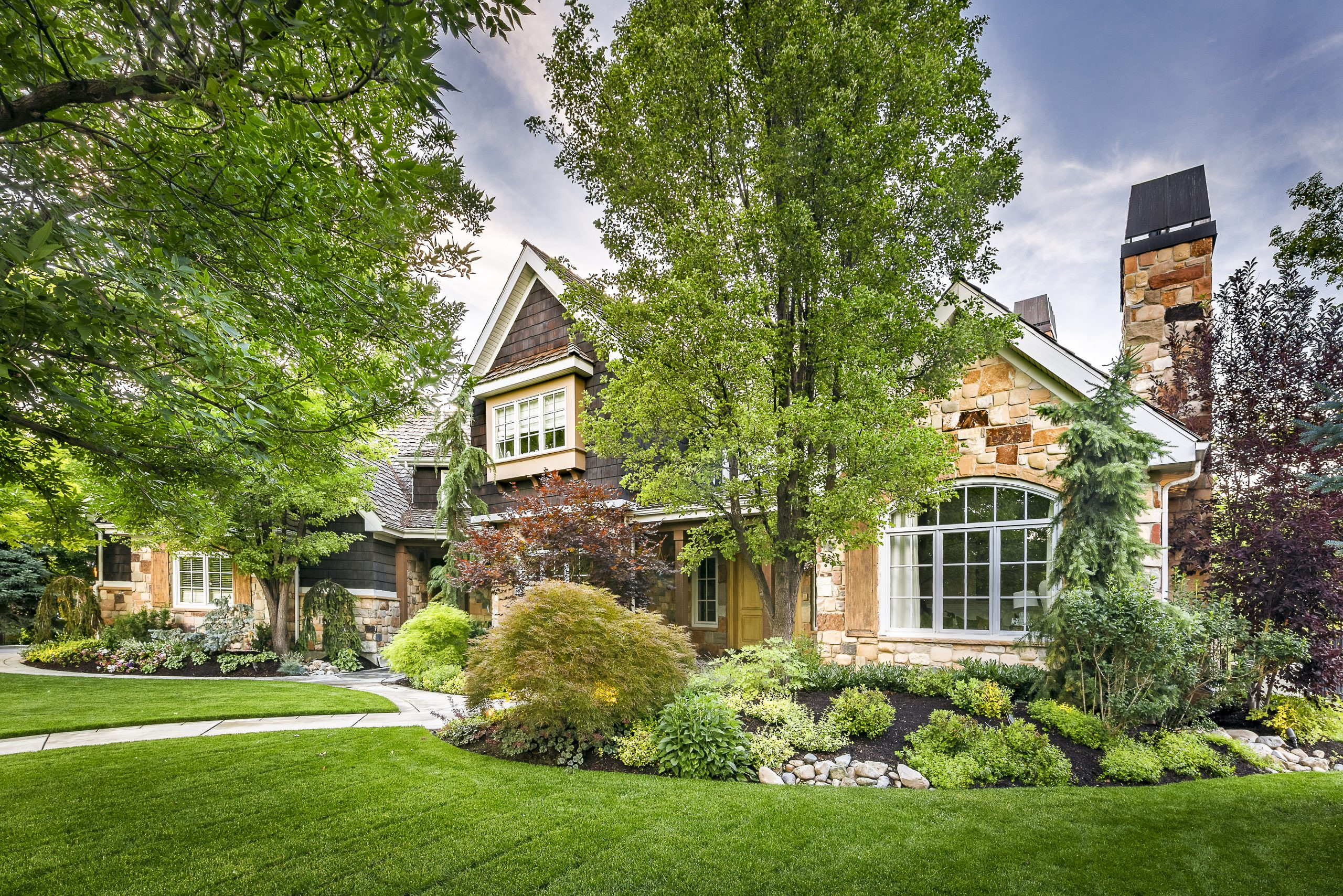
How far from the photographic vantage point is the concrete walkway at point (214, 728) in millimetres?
5617

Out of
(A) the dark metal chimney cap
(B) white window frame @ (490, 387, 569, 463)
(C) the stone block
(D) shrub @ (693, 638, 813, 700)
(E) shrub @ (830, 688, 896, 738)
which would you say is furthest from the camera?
(B) white window frame @ (490, 387, 569, 463)

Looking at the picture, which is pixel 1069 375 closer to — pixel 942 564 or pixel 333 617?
pixel 942 564

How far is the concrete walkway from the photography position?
221 inches

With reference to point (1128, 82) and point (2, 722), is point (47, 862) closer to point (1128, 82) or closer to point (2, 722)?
point (2, 722)

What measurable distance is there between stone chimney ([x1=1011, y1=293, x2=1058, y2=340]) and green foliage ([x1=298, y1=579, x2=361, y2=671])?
16.2 m

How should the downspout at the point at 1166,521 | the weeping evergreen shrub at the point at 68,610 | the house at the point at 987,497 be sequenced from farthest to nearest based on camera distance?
the weeping evergreen shrub at the point at 68,610 → the house at the point at 987,497 → the downspout at the point at 1166,521

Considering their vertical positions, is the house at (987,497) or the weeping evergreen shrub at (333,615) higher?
the house at (987,497)

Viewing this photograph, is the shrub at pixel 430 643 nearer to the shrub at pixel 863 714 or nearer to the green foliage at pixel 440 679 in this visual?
the green foliage at pixel 440 679

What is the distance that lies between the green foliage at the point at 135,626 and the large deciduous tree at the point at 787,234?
38.7 feet

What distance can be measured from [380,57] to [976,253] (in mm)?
6813

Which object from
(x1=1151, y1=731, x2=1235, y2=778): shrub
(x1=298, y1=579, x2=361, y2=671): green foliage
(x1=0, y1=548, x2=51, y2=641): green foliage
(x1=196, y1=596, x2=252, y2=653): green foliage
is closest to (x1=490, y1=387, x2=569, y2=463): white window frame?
(x1=298, y1=579, x2=361, y2=671): green foliage

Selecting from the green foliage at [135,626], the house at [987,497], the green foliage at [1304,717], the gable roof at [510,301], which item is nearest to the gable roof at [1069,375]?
the house at [987,497]

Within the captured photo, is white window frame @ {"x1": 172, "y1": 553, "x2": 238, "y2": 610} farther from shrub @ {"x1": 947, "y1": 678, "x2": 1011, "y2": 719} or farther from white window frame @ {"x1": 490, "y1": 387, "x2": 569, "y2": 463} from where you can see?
shrub @ {"x1": 947, "y1": 678, "x2": 1011, "y2": 719}

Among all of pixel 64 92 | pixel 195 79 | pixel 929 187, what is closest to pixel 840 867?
pixel 195 79
